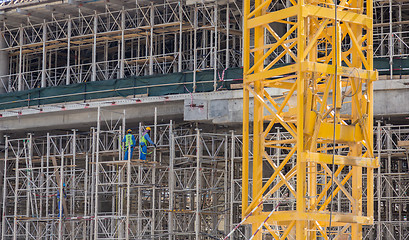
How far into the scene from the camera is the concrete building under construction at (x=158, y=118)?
33.0 m

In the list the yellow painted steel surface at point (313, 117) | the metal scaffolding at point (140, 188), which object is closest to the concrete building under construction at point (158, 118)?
the metal scaffolding at point (140, 188)

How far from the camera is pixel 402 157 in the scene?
107 ft

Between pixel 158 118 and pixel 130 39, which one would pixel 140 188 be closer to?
pixel 158 118

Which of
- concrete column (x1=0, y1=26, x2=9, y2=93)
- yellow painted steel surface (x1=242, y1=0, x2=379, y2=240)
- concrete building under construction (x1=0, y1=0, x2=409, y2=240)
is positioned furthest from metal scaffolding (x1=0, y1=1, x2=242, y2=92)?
yellow painted steel surface (x1=242, y1=0, x2=379, y2=240)

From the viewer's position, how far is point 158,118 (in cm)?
3741

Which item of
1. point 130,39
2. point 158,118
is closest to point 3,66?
point 130,39

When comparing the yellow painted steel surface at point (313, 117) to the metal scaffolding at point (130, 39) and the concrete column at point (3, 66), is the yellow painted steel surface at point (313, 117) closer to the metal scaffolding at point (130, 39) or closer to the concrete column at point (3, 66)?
the metal scaffolding at point (130, 39)

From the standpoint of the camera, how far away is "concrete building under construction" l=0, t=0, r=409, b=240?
3303 cm

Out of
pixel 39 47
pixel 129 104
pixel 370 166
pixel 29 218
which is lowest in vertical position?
pixel 29 218

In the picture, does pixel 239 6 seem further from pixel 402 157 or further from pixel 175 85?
pixel 402 157

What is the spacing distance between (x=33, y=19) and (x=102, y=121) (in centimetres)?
797


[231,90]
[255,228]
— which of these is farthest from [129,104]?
[255,228]

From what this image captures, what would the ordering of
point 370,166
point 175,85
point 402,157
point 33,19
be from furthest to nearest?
point 33,19
point 175,85
point 402,157
point 370,166

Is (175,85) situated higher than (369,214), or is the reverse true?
Answer: (175,85)
